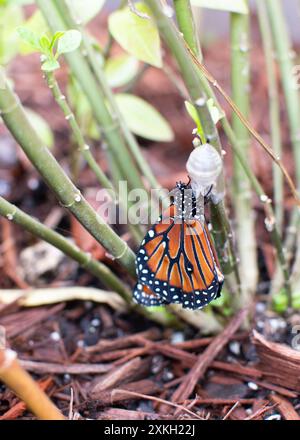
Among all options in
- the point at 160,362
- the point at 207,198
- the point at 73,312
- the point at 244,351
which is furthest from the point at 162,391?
the point at 207,198

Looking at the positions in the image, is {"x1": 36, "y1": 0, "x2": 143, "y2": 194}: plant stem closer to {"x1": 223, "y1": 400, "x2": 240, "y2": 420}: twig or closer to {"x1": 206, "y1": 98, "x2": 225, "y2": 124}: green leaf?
{"x1": 206, "y1": 98, "x2": 225, "y2": 124}: green leaf

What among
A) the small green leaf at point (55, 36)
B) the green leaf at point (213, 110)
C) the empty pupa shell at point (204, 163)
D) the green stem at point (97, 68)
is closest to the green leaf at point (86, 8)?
the green stem at point (97, 68)

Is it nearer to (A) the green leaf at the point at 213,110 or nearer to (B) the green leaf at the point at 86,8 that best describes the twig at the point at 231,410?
(A) the green leaf at the point at 213,110

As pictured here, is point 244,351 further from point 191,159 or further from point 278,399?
point 191,159

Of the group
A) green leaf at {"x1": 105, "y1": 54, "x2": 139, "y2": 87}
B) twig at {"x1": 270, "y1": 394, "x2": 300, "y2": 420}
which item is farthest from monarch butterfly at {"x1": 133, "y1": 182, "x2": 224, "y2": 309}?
green leaf at {"x1": 105, "y1": 54, "x2": 139, "y2": 87}

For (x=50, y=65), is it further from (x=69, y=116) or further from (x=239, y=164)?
(x=239, y=164)

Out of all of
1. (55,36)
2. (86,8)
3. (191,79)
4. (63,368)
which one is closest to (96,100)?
(86,8)
